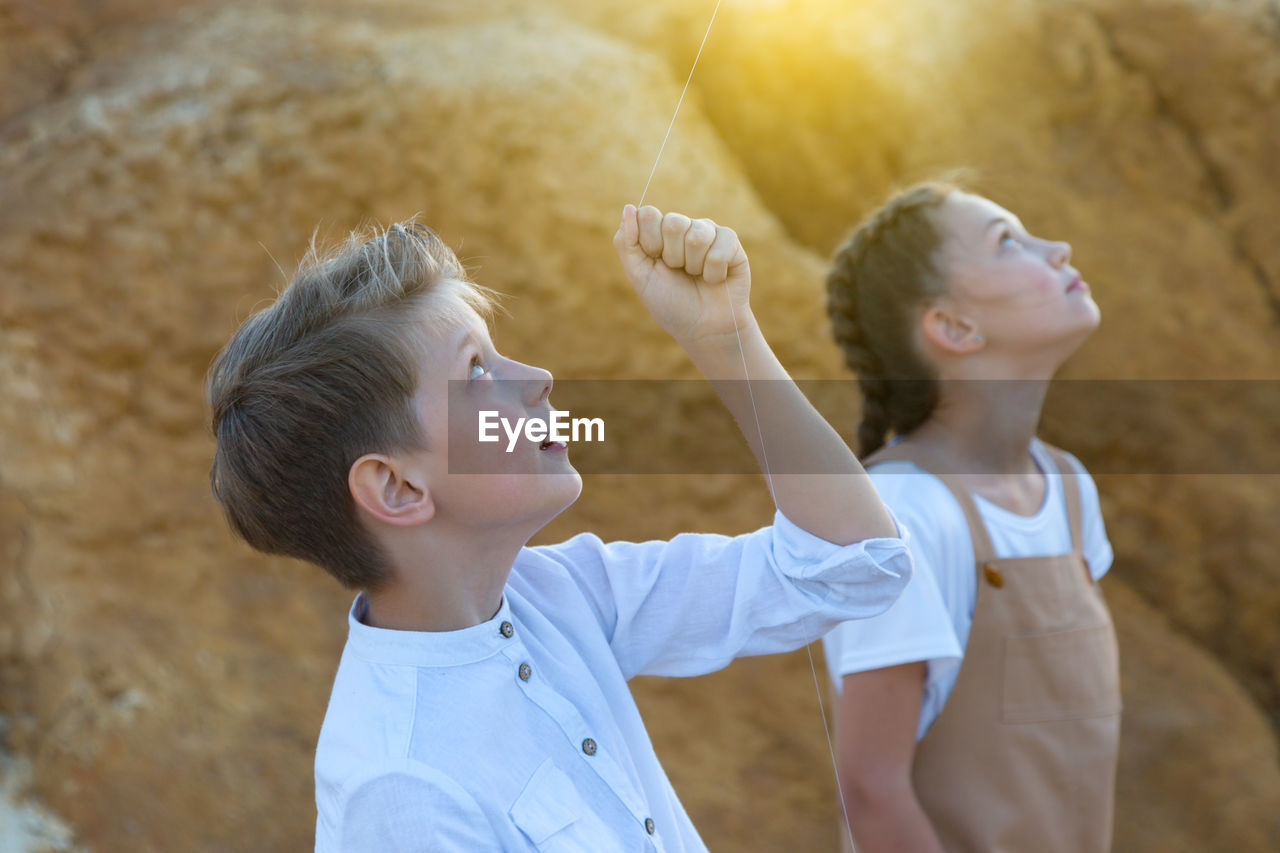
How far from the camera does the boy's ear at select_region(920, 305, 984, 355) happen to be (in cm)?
A: 166

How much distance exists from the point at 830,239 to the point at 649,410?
756mm

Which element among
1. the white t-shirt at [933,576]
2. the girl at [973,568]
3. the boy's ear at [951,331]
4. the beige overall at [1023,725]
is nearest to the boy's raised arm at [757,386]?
the white t-shirt at [933,576]

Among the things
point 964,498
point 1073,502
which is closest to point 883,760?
point 964,498

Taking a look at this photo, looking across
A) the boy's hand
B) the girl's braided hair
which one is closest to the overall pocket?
the girl's braided hair

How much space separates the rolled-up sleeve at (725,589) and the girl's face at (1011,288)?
59cm

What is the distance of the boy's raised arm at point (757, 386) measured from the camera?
1.14 metres

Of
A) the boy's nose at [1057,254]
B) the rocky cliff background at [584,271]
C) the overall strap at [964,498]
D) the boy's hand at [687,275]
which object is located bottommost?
the rocky cliff background at [584,271]

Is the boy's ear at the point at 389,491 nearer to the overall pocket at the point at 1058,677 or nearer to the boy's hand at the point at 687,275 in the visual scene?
the boy's hand at the point at 687,275

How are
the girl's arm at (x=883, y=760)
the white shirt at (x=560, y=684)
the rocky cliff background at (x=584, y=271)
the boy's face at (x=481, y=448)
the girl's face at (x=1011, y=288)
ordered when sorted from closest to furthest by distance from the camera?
the white shirt at (x=560, y=684)
the boy's face at (x=481, y=448)
the girl's arm at (x=883, y=760)
the girl's face at (x=1011, y=288)
the rocky cliff background at (x=584, y=271)

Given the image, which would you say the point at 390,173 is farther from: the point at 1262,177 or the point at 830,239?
the point at 1262,177

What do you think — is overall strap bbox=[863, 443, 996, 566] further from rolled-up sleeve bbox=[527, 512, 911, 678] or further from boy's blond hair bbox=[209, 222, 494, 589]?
boy's blond hair bbox=[209, 222, 494, 589]

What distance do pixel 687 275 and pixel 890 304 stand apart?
71 cm

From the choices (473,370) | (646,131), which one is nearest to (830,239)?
(646,131)

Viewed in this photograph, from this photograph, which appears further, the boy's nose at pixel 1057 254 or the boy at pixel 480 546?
the boy's nose at pixel 1057 254
